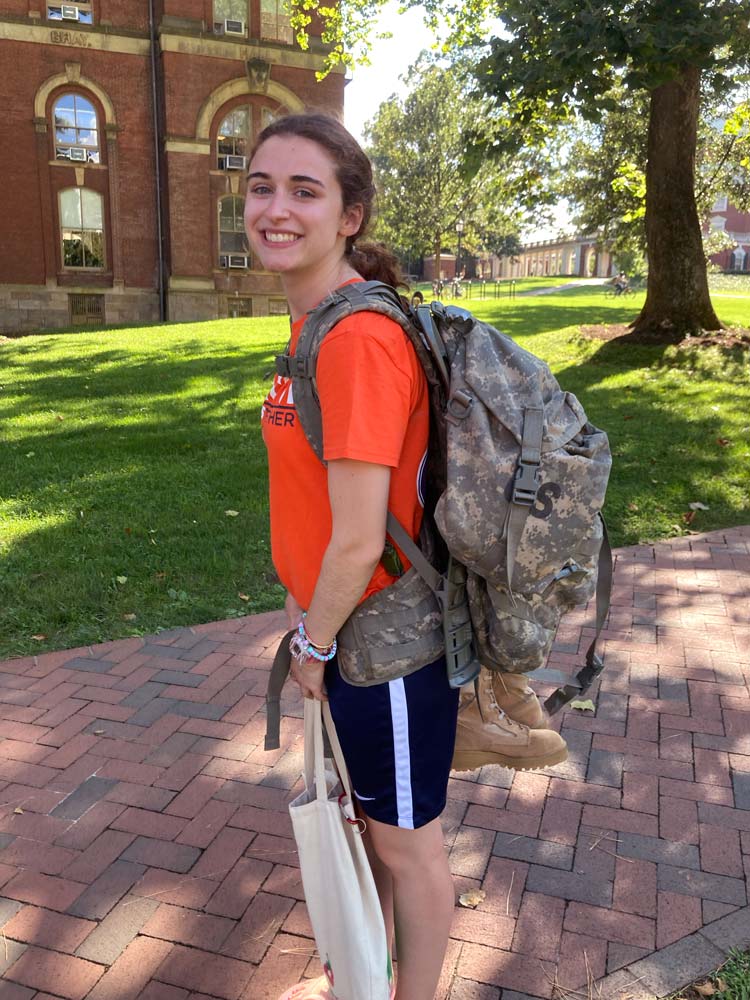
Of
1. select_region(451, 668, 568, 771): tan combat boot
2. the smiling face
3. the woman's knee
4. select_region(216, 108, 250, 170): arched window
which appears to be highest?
select_region(216, 108, 250, 170): arched window

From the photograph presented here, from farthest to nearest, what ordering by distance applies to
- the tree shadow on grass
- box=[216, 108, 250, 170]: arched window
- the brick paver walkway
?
box=[216, 108, 250, 170]: arched window
the tree shadow on grass
the brick paver walkway

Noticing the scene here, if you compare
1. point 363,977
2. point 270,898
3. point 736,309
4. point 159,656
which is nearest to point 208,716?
point 159,656

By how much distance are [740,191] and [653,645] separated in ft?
74.2

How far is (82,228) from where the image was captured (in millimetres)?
26422

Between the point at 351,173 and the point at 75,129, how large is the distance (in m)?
27.5

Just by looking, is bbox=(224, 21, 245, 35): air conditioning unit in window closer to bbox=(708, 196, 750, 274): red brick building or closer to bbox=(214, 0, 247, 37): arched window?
bbox=(214, 0, 247, 37): arched window

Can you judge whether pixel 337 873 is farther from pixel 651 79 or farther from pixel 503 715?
pixel 651 79

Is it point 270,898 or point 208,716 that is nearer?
point 270,898

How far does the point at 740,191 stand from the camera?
2338 cm

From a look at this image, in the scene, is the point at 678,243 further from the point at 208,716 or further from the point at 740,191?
the point at 740,191

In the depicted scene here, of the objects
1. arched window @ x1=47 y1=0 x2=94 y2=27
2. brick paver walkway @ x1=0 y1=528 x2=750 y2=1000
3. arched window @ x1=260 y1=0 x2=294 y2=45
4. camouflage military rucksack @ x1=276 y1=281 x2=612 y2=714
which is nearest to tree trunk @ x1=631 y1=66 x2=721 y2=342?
brick paver walkway @ x1=0 y1=528 x2=750 y2=1000

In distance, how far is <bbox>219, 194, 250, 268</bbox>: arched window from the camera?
2694 centimetres

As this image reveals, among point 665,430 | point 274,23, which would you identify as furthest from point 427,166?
point 665,430

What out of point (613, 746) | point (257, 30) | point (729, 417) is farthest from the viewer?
point (257, 30)
